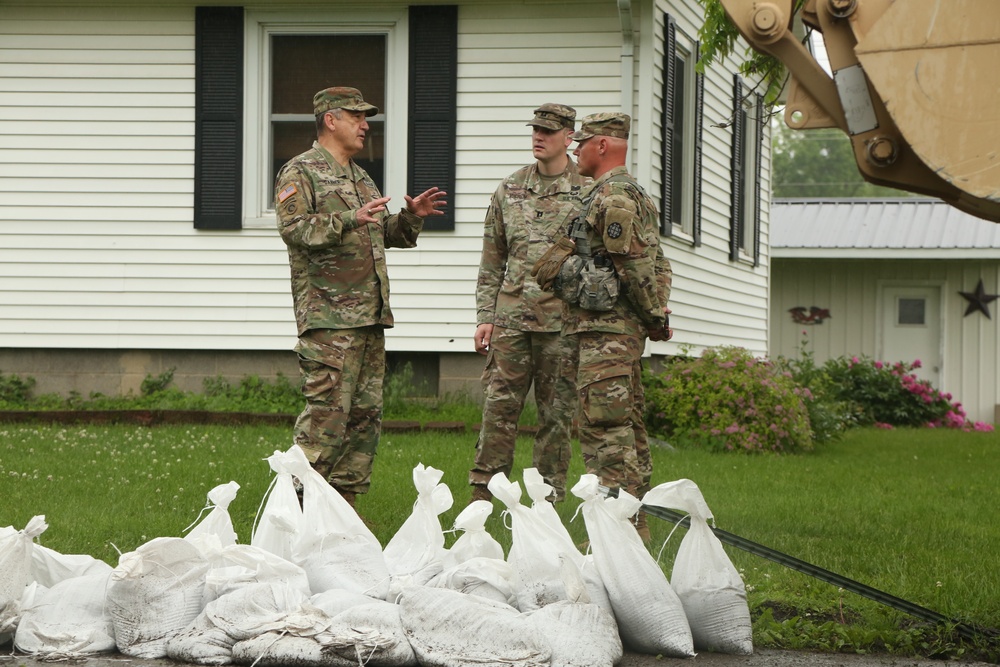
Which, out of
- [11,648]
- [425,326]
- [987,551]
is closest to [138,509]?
[11,648]

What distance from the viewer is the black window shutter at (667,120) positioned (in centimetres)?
1259

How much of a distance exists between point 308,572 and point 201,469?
391 centimetres

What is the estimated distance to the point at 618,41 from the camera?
39.7ft

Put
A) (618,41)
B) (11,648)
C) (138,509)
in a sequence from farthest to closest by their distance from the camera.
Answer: (618,41)
(138,509)
(11,648)

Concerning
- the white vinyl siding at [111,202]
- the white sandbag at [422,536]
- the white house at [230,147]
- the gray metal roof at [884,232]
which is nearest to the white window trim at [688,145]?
the white house at [230,147]

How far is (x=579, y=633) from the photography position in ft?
12.5

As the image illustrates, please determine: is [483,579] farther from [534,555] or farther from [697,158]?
[697,158]

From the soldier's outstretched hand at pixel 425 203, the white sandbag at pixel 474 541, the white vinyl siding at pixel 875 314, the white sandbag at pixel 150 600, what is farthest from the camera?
the white vinyl siding at pixel 875 314

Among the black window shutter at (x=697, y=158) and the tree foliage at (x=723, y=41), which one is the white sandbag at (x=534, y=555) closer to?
the tree foliage at (x=723, y=41)

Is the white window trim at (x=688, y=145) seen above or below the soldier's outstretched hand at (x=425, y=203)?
Result: above

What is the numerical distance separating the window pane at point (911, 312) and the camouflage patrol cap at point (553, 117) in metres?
15.9

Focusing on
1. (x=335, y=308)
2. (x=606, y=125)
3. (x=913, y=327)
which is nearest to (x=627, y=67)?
(x=606, y=125)

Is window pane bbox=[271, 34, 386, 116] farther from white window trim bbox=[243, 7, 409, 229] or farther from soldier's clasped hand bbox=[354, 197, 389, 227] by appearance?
soldier's clasped hand bbox=[354, 197, 389, 227]

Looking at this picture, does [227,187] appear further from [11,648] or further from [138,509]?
[11,648]
